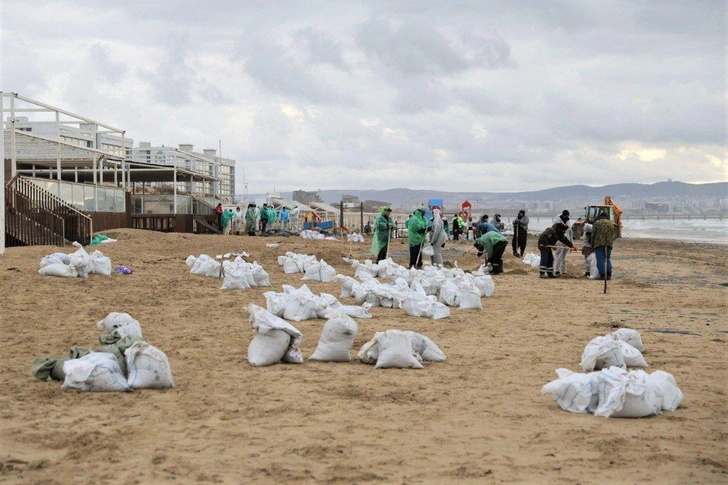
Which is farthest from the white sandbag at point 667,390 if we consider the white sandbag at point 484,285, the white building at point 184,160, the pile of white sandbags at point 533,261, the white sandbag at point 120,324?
the white building at point 184,160

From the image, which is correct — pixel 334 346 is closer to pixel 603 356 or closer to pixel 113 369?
pixel 113 369

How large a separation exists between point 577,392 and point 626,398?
33 centimetres

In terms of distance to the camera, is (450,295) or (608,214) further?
(608,214)

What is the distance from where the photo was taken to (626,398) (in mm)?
5180

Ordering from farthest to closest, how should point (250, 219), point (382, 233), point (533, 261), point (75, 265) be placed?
point (250, 219)
point (533, 261)
point (382, 233)
point (75, 265)

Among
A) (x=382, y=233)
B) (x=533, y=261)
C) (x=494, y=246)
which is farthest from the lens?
(x=533, y=261)

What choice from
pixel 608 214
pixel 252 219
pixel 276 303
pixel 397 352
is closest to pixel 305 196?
pixel 252 219

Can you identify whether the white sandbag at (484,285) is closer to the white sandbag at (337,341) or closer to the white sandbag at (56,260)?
the white sandbag at (337,341)

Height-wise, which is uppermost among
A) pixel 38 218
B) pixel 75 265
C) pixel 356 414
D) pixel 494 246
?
pixel 38 218

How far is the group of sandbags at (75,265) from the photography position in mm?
12723

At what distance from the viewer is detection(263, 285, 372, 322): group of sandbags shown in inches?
381

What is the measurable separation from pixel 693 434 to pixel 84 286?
9606 millimetres

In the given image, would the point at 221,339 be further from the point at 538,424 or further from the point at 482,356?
the point at 538,424

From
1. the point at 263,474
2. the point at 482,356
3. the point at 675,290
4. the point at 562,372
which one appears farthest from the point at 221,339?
the point at 675,290
